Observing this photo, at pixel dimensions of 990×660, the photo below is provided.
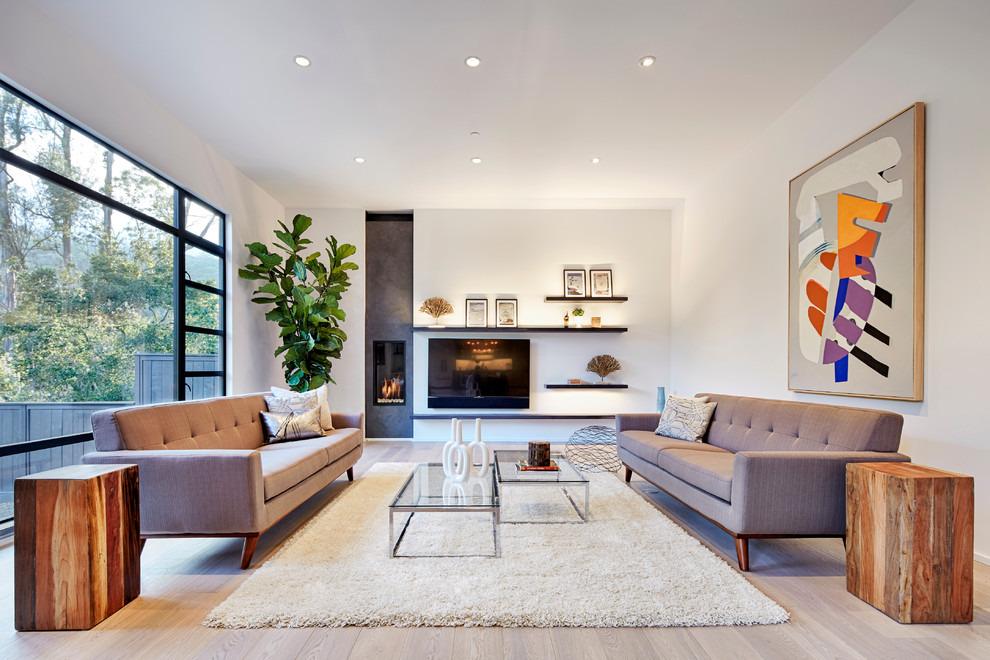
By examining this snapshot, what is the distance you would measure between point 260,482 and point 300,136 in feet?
10.6

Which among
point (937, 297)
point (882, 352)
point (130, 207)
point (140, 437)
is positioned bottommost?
point (140, 437)

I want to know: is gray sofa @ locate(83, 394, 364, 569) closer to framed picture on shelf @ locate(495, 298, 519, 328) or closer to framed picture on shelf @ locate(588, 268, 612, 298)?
framed picture on shelf @ locate(495, 298, 519, 328)

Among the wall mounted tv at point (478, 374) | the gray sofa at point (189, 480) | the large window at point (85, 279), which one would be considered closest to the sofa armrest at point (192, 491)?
the gray sofa at point (189, 480)

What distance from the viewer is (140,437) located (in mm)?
2621

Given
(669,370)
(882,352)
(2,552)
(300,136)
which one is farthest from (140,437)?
(669,370)

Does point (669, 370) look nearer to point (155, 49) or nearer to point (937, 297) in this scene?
point (937, 297)

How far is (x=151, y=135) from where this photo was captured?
150 inches

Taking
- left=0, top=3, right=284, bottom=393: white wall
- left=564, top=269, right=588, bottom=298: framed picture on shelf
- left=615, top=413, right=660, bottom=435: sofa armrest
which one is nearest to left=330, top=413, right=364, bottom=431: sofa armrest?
left=0, top=3, right=284, bottom=393: white wall

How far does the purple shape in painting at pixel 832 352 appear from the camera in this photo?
3307 mm

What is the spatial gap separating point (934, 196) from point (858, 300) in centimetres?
73

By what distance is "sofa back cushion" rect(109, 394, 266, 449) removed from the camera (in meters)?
2.61

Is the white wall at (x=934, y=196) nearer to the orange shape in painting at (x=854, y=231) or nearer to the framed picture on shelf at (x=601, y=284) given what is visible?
the orange shape in painting at (x=854, y=231)

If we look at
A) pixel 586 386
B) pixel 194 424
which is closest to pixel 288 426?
pixel 194 424

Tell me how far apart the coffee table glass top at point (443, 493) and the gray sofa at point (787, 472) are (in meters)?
1.21
